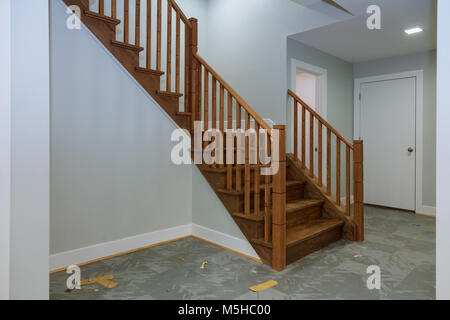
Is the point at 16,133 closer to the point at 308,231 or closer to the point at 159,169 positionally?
the point at 159,169

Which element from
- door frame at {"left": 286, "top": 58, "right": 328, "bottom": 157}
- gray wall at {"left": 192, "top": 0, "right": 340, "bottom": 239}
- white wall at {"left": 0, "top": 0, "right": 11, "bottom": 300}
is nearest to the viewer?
white wall at {"left": 0, "top": 0, "right": 11, "bottom": 300}

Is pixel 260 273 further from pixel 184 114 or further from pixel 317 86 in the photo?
pixel 317 86

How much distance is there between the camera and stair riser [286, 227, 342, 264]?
257 cm

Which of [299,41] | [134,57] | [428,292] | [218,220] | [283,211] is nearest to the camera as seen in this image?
[428,292]

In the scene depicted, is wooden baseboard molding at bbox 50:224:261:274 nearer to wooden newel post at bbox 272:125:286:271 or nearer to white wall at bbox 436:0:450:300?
wooden newel post at bbox 272:125:286:271

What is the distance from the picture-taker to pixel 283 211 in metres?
2.38

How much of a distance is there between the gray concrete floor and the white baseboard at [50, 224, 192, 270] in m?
0.11

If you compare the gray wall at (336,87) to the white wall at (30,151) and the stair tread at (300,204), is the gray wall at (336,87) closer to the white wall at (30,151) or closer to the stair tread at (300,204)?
the stair tread at (300,204)

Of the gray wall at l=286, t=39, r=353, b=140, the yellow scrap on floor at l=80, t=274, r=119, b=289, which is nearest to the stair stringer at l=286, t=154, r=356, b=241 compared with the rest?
the gray wall at l=286, t=39, r=353, b=140

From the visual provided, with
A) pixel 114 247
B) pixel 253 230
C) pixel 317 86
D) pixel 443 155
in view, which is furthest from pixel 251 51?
pixel 443 155

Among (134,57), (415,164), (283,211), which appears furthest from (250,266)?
(415,164)

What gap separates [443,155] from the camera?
4.63ft

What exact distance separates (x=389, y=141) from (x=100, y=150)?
162 inches

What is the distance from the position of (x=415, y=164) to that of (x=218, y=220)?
3142 millimetres
